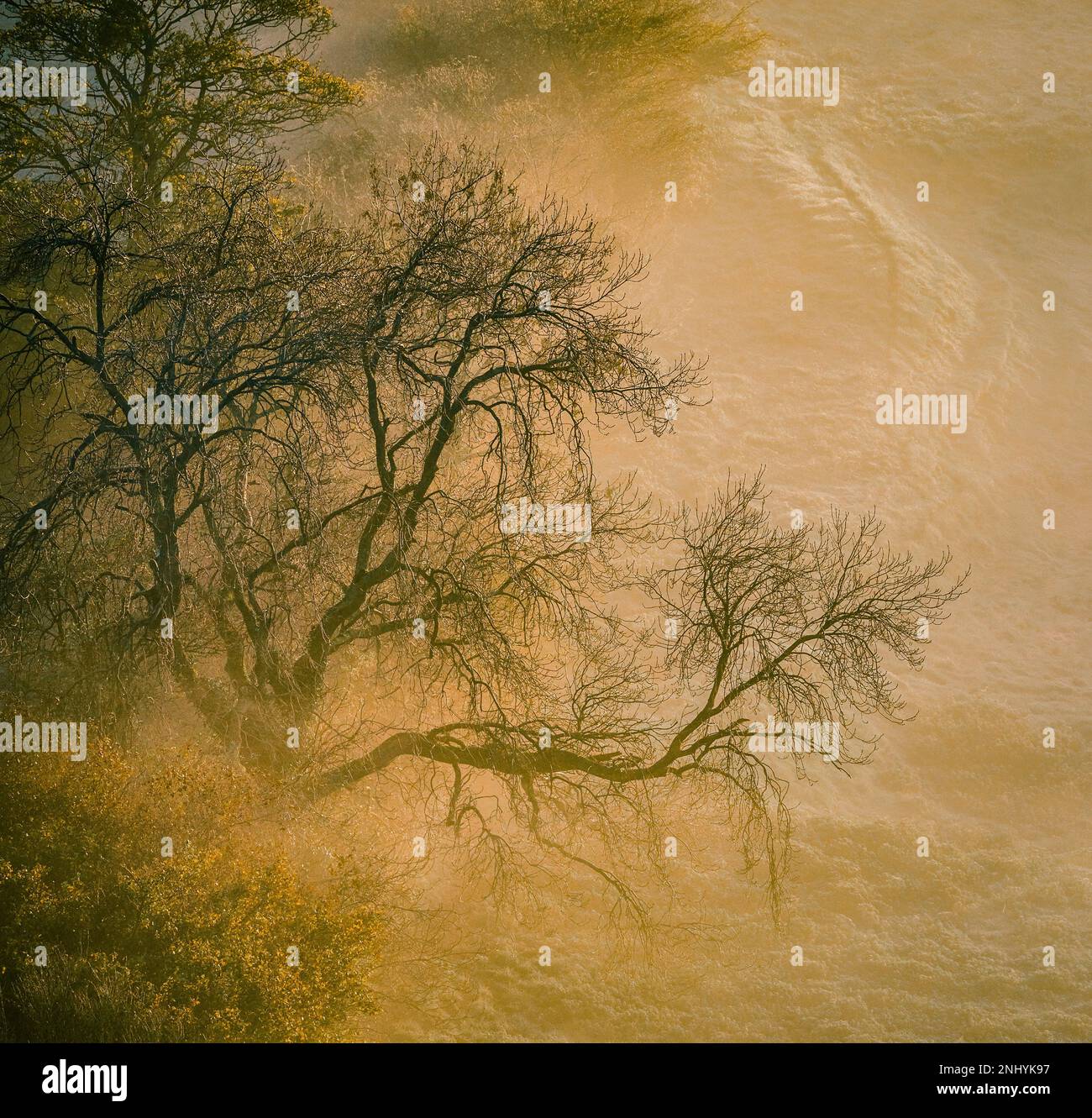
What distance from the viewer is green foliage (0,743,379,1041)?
11.8 m

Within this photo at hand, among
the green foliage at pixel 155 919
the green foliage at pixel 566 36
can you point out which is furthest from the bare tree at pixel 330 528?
the green foliage at pixel 566 36

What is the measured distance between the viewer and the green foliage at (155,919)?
11.8 metres

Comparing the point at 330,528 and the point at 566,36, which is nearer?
the point at 330,528

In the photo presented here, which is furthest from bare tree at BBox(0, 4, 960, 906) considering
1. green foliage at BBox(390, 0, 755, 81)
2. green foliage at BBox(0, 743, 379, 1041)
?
green foliage at BBox(390, 0, 755, 81)

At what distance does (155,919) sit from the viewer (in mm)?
12289

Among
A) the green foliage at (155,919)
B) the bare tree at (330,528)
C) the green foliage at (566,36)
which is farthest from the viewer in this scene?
the green foliage at (566,36)

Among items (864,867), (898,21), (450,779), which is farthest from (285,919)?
(898,21)

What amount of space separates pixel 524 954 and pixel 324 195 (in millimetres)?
18593

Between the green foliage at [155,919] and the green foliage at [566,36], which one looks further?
the green foliage at [566,36]

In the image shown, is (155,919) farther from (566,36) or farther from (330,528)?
(566,36)

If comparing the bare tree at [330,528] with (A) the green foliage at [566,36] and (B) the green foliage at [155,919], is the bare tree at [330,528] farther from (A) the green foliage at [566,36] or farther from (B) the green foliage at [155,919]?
(A) the green foliage at [566,36]

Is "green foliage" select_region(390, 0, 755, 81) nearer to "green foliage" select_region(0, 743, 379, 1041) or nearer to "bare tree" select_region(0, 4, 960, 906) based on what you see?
"bare tree" select_region(0, 4, 960, 906)

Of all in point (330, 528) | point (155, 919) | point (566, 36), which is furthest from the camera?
point (566, 36)

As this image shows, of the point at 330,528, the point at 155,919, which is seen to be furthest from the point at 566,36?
the point at 155,919
